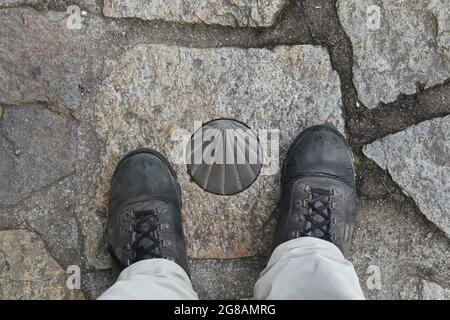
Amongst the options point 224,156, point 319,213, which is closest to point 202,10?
point 224,156

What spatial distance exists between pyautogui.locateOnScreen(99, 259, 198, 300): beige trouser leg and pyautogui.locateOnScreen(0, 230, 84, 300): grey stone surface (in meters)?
0.27

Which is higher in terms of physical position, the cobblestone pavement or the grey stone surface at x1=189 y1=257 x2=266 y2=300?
the cobblestone pavement

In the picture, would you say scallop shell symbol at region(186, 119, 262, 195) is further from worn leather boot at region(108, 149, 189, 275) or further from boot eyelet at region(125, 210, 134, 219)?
boot eyelet at region(125, 210, 134, 219)

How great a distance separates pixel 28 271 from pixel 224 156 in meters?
0.71

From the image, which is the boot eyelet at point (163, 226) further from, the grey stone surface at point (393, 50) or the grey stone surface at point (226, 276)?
the grey stone surface at point (393, 50)

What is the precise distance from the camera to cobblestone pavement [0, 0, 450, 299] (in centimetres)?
177

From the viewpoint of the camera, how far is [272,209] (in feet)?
5.97

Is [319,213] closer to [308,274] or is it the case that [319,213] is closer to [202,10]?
[308,274]

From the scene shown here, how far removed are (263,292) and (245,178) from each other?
1.31 feet

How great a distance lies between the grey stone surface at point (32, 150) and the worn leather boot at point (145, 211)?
183 mm

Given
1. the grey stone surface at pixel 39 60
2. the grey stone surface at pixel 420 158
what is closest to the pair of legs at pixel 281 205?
the grey stone surface at pixel 420 158

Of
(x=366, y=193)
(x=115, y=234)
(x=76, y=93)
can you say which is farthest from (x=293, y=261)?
(x=76, y=93)

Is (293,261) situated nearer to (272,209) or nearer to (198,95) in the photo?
(272,209)

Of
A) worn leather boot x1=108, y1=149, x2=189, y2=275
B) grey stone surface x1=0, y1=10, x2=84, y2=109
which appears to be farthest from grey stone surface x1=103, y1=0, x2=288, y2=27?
worn leather boot x1=108, y1=149, x2=189, y2=275
